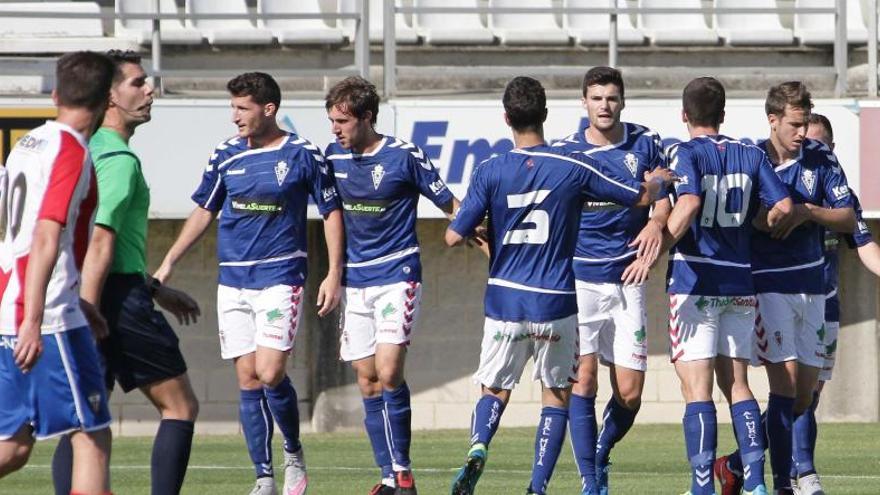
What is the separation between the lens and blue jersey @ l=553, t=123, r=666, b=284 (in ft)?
29.5

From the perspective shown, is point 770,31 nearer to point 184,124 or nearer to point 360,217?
point 184,124

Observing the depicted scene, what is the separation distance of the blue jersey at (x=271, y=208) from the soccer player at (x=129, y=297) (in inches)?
69.9

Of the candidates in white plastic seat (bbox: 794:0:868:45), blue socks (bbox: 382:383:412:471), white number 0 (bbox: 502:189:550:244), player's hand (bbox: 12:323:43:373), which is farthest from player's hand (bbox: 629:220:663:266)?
white plastic seat (bbox: 794:0:868:45)

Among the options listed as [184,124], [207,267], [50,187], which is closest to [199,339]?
[207,267]

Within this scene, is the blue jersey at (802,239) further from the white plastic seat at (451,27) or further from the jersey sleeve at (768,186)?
the white plastic seat at (451,27)

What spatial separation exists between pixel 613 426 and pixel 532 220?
1.61 meters

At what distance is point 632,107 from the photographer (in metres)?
14.1

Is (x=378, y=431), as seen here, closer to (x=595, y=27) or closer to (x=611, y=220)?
(x=611, y=220)

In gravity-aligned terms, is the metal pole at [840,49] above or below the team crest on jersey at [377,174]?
above

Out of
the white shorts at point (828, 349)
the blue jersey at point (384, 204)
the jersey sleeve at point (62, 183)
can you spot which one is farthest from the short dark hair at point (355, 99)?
the jersey sleeve at point (62, 183)

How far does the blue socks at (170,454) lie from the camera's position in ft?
23.9

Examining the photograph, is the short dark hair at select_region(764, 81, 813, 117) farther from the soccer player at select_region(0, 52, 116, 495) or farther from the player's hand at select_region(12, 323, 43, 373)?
the player's hand at select_region(12, 323, 43, 373)

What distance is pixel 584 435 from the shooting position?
8.81 metres

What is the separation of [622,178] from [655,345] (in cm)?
744
